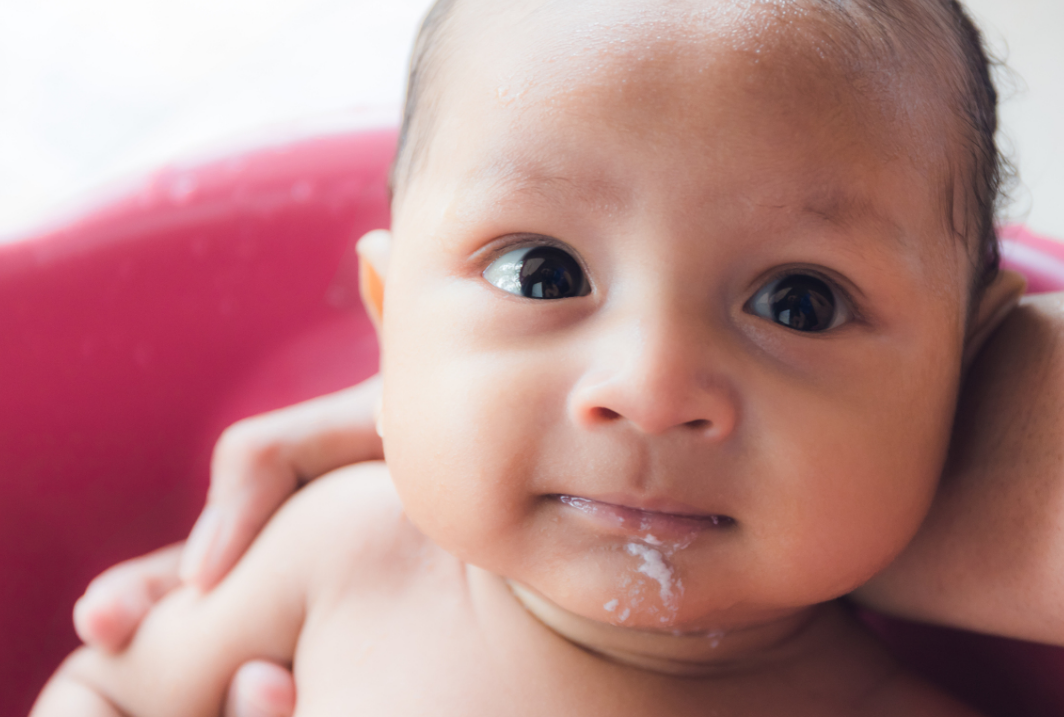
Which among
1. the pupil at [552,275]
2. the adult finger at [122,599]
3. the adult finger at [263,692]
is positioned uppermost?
the pupil at [552,275]

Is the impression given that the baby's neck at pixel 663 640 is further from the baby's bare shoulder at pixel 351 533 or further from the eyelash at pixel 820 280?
the eyelash at pixel 820 280

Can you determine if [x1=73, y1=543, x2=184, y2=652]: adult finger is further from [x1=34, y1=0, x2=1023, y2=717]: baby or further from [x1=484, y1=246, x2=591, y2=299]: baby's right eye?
[x1=484, y1=246, x2=591, y2=299]: baby's right eye

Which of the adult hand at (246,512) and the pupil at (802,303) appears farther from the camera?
the adult hand at (246,512)

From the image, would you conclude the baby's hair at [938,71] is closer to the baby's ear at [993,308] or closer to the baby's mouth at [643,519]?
the baby's ear at [993,308]

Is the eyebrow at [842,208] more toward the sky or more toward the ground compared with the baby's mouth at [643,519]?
more toward the sky

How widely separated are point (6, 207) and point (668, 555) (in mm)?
1634

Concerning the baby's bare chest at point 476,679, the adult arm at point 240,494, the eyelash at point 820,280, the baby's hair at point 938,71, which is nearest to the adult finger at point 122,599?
the adult arm at point 240,494

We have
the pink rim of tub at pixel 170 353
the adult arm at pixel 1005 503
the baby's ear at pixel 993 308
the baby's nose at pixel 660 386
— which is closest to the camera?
the baby's nose at pixel 660 386

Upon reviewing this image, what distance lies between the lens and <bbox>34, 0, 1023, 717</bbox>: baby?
649mm

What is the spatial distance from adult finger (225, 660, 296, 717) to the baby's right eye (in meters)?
0.47

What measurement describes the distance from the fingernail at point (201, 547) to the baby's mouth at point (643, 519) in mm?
514

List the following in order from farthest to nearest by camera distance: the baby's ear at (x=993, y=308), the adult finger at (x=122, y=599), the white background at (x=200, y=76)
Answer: the white background at (x=200, y=76) < the adult finger at (x=122, y=599) < the baby's ear at (x=993, y=308)

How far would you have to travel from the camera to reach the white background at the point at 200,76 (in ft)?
6.02

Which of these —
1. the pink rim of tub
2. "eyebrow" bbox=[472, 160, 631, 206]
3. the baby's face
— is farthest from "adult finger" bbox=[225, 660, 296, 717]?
"eyebrow" bbox=[472, 160, 631, 206]
